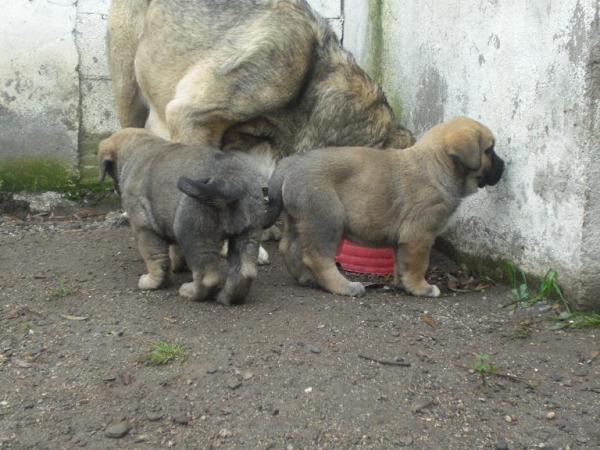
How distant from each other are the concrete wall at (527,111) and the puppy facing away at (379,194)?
0.91ft

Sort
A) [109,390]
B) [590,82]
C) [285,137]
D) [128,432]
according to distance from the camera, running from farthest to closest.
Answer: [285,137] < [590,82] < [109,390] < [128,432]

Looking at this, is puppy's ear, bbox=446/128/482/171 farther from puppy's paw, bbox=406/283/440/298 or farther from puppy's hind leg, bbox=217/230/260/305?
puppy's hind leg, bbox=217/230/260/305

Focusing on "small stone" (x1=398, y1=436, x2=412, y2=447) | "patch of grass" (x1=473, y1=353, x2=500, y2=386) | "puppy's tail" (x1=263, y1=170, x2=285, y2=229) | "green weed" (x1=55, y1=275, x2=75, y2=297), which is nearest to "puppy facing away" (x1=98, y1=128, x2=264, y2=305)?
"puppy's tail" (x1=263, y1=170, x2=285, y2=229)

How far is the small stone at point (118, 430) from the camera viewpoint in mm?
3436

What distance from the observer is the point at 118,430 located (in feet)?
11.3

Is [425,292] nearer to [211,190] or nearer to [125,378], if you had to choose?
[211,190]

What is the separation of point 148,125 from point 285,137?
140 centimetres

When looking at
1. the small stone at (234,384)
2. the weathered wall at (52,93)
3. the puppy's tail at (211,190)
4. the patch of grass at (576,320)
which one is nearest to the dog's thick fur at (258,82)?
the puppy's tail at (211,190)

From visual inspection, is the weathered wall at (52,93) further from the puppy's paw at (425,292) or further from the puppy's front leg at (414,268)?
the puppy's paw at (425,292)

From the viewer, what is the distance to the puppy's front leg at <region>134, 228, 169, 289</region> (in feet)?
16.5

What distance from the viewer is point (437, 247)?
652cm

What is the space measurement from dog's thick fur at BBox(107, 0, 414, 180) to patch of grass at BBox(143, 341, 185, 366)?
211cm

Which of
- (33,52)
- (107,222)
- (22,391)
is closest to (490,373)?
(22,391)

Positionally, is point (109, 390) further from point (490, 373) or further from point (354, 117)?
point (354, 117)
